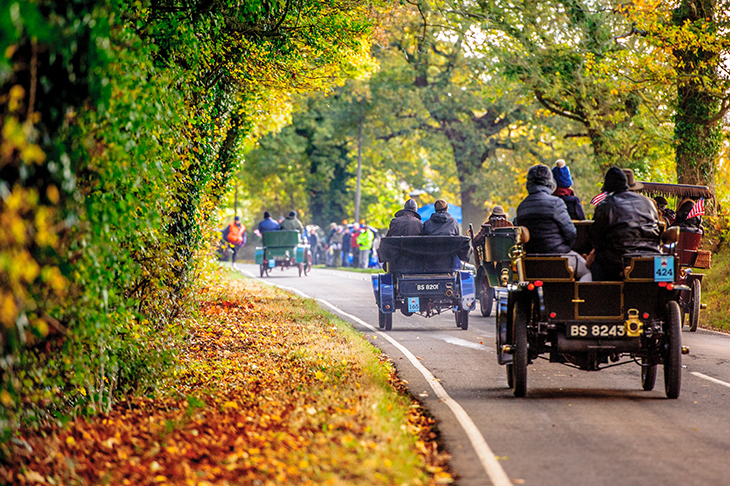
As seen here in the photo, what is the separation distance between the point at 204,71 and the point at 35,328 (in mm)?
6459

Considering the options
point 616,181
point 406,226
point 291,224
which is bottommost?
point 406,226

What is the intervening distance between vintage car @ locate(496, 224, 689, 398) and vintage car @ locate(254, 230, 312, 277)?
2301 centimetres

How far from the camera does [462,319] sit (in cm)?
1515

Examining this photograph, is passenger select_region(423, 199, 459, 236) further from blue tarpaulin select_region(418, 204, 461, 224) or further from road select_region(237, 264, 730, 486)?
blue tarpaulin select_region(418, 204, 461, 224)

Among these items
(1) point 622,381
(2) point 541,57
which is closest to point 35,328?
(1) point 622,381

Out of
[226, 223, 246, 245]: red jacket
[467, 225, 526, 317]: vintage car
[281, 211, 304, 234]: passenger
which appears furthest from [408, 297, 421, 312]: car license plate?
[226, 223, 246, 245]: red jacket

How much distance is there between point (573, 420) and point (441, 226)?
319 inches

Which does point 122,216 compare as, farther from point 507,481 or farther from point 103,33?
point 507,481

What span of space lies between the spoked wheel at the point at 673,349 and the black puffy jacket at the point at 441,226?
7.23 m

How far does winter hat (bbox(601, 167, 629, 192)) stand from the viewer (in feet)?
29.2

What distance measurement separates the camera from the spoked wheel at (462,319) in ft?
49.3

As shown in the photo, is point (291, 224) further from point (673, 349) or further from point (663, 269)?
point (673, 349)

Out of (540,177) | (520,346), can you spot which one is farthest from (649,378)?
(540,177)

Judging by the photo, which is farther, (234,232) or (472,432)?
(234,232)
